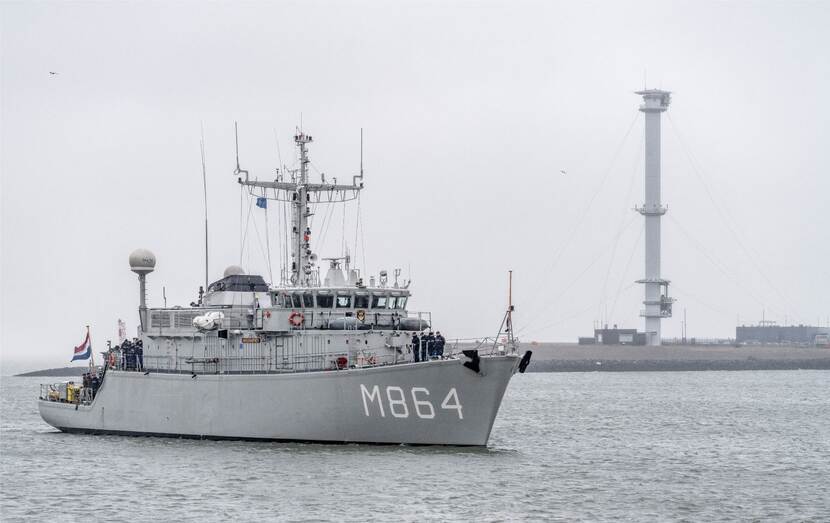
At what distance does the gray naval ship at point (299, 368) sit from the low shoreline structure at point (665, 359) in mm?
99041

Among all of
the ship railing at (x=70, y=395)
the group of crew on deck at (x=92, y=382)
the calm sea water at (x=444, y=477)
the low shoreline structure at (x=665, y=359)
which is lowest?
the low shoreline structure at (x=665, y=359)

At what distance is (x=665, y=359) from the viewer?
155 metres

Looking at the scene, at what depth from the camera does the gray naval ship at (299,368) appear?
38906mm

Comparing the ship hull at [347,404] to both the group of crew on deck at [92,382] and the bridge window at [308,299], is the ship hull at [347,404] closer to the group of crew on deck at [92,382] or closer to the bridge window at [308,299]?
the bridge window at [308,299]

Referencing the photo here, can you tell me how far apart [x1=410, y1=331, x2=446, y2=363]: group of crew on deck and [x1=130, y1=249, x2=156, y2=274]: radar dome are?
1384 cm

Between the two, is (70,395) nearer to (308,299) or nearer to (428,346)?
(308,299)

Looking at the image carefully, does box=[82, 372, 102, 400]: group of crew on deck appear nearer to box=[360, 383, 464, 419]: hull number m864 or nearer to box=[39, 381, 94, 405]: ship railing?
box=[39, 381, 94, 405]: ship railing

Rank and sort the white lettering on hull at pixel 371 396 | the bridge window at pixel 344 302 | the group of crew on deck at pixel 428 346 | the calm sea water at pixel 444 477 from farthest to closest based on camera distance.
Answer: the bridge window at pixel 344 302, the group of crew on deck at pixel 428 346, the white lettering on hull at pixel 371 396, the calm sea water at pixel 444 477

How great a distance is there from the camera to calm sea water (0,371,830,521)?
1224 inches

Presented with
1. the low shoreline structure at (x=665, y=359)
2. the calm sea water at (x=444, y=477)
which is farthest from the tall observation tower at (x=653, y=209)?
the calm sea water at (x=444, y=477)

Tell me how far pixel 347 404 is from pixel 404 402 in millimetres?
2009

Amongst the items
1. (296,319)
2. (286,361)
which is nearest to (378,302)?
(296,319)

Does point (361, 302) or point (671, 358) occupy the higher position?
point (361, 302)

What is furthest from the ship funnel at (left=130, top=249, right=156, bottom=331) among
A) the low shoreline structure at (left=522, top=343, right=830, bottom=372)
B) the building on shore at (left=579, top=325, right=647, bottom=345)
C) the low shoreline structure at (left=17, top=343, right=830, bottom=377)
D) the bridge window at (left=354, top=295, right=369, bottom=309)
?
the building on shore at (left=579, top=325, right=647, bottom=345)
